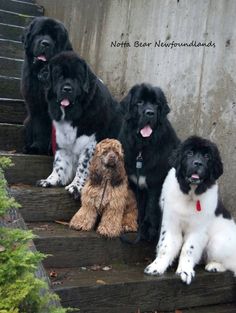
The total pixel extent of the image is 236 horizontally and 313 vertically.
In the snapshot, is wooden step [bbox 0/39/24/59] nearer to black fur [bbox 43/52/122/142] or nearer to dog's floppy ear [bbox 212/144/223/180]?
black fur [bbox 43/52/122/142]

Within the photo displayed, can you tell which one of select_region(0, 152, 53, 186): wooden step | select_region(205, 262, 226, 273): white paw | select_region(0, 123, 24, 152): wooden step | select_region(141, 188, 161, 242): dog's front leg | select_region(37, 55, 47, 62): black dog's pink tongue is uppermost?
select_region(37, 55, 47, 62): black dog's pink tongue

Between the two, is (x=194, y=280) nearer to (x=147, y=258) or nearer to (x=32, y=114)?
(x=147, y=258)

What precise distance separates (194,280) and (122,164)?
1.16 m

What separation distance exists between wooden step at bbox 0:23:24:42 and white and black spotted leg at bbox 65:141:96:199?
3.02 metres

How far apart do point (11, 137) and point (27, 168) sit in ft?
2.34

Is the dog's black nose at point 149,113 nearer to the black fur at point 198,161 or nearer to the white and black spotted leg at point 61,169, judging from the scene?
the black fur at point 198,161

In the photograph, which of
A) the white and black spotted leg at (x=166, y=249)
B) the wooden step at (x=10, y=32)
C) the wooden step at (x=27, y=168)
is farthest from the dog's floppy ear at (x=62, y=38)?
the wooden step at (x=10, y=32)

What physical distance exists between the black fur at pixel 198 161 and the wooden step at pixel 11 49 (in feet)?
12.1

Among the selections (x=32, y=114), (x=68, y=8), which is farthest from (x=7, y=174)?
(x=68, y=8)

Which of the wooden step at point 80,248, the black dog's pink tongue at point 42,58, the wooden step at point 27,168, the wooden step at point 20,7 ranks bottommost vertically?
the wooden step at point 80,248

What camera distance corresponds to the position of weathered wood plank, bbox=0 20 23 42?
7.77 metres

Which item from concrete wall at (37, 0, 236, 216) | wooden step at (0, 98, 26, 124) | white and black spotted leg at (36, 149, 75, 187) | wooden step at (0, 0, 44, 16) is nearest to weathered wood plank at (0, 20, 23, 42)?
wooden step at (0, 0, 44, 16)

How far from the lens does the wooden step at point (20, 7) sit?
27.2ft

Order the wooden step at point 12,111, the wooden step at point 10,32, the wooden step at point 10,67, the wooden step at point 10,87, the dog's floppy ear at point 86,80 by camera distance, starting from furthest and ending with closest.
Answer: the wooden step at point 10,32
the wooden step at point 10,67
the wooden step at point 10,87
the wooden step at point 12,111
the dog's floppy ear at point 86,80
